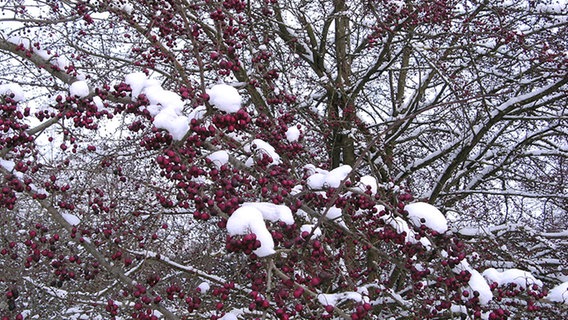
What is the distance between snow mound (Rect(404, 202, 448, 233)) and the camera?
98.5 inches

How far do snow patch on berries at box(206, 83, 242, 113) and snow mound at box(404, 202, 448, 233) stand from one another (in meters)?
1.19

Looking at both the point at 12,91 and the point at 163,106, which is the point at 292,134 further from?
the point at 12,91

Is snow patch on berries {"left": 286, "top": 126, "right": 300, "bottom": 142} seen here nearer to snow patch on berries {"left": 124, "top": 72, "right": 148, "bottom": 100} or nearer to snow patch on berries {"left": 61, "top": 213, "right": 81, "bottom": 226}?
snow patch on berries {"left": 124, "top": 72, "right": 148, "bottom": 100}

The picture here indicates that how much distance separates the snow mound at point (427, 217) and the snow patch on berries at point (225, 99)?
1192 millimetres

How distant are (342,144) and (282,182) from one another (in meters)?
3.15

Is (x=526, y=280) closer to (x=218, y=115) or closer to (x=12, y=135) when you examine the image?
(x=218, y=115)

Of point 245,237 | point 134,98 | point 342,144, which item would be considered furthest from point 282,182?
point 342,144

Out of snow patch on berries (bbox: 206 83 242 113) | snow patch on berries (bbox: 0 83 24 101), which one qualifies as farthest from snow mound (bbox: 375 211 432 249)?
snow patch on berries (bbox: 0 83 24 101)

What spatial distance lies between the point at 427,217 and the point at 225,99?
131 centimetres

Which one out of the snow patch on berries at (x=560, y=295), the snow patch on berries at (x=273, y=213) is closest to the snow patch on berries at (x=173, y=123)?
the snow patch on berries at (x=273, y=213)

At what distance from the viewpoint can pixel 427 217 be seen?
2520 millimetres

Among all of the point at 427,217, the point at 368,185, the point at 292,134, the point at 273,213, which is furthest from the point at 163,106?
the point at 427,217

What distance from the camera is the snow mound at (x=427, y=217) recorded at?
8.21 feet

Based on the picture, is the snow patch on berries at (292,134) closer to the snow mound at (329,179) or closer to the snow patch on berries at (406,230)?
the snow mound at (329,179)
